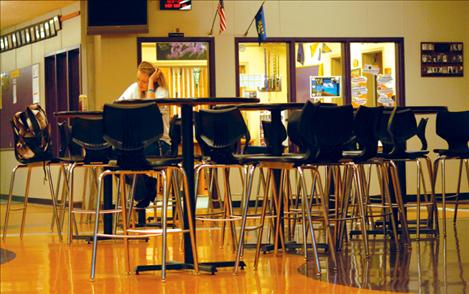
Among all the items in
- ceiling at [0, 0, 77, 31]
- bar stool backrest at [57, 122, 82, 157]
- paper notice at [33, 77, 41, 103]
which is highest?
ceiling at [0, 0, 77, 31]

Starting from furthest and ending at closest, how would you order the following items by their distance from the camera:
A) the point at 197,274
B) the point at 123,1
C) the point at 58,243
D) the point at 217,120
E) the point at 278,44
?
the point at 278,44
the point at 123,1
the point at 58,243
the point at 217,120
the point at 197,274

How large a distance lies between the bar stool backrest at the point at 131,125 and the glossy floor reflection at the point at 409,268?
4.14 feet

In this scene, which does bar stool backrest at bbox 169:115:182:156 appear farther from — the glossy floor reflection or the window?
the window

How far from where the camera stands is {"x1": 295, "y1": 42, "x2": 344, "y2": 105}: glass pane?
12.5 meters

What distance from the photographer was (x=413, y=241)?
24.4ft

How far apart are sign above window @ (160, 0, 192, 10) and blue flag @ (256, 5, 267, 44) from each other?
104 cm

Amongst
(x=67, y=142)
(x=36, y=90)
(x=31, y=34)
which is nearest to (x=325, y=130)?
(x=67, y=142)

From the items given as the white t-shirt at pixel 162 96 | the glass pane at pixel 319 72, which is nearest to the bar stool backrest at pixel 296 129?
the white t-shirt at pixel 162 96

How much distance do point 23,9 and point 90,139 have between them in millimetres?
5964

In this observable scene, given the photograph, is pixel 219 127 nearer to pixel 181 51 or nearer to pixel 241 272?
pixel 241 272

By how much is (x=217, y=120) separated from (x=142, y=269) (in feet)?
3.91

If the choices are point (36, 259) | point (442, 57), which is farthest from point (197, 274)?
point (442, 57)

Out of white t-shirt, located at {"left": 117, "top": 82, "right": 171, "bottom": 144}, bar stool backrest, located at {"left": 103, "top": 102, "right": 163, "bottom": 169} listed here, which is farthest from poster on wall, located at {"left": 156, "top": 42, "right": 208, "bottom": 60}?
bar stool backrest, located at {"left": 103, "top": 102, "right": 163, "bottom": 169}

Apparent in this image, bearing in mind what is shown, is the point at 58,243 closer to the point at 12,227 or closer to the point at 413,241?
the point at 12,227
